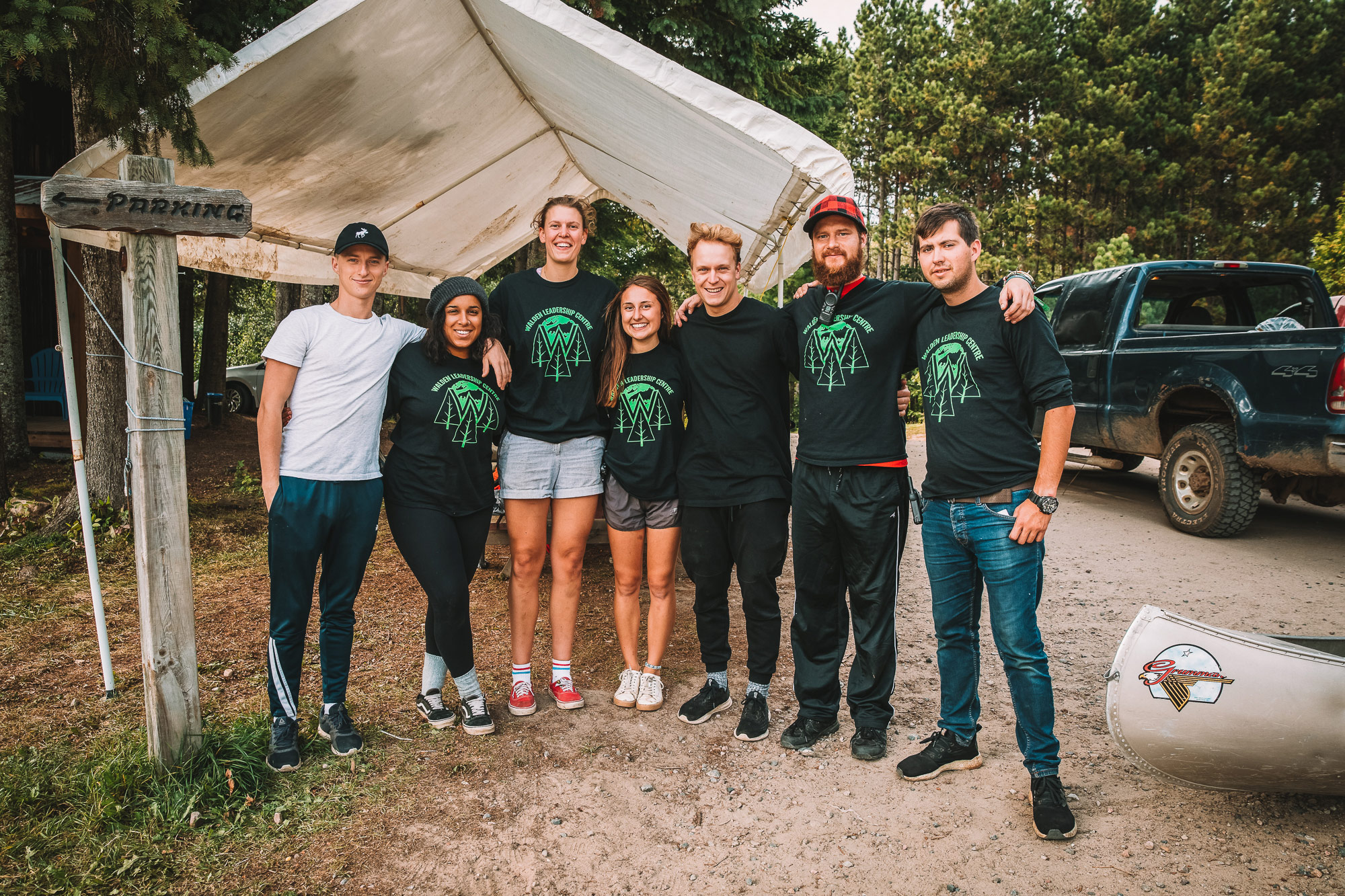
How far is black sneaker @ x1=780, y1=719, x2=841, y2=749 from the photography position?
128 inches

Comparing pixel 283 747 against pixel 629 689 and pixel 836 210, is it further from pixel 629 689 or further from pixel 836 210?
pixel 836 210

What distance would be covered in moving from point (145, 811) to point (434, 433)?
5.28 ft

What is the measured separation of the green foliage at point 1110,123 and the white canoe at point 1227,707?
18772mm

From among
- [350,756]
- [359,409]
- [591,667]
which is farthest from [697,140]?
[350,756]

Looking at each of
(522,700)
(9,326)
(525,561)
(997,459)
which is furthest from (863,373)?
(9,326)

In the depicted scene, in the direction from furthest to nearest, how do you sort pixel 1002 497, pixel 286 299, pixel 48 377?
pixel 286 299, pixel 48 377, pixel 1002 497

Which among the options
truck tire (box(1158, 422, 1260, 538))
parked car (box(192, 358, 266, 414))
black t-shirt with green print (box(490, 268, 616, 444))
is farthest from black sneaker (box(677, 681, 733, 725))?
parked car (box(192, 358, 266, 414))

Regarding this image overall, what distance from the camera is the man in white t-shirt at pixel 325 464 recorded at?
113 inches

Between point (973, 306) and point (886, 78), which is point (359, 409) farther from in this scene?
point (886, 78)

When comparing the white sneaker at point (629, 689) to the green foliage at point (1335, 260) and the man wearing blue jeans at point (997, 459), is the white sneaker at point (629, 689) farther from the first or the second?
the green foliage at point (1335, 260)

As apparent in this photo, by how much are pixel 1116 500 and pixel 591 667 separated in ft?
21.0

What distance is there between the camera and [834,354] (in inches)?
120

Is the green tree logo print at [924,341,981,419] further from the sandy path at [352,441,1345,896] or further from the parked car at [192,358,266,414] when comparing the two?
the parked car at [192,358,266,414]

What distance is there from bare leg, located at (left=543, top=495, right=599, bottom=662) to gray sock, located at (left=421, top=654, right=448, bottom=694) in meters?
0.46
